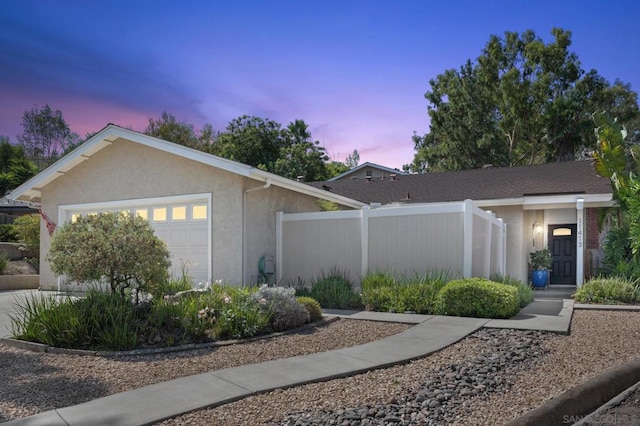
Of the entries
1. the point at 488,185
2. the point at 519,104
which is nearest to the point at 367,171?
the point at 519,104

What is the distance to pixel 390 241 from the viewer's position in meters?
11.7

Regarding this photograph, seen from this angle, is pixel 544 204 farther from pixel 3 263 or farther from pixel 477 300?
pixel 3 263

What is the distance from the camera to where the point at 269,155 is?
131ft

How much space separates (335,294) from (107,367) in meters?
5.64

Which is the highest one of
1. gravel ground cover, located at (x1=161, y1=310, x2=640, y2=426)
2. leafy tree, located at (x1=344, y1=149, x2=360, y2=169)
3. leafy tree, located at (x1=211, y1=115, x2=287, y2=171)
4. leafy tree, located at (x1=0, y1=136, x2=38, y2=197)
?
leafy tree, located at (x1=344, y1=149, x2=360, y2=169)

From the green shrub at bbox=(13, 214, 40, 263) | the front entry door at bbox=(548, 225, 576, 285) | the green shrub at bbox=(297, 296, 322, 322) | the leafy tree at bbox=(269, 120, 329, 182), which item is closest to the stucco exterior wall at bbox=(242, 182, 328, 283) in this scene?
the green shrub at bbox=(297, 296, 322, 322)

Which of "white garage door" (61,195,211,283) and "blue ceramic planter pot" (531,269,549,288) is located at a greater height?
"white garage door" (61,195,211,283)

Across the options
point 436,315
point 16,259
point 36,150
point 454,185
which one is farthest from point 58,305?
point 36,150

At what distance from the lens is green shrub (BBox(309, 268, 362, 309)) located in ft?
34.1

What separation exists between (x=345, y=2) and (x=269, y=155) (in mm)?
27488

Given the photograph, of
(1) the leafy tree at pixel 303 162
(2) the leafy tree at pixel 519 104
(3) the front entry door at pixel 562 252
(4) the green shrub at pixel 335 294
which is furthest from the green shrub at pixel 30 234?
(2) the leafy tree at pixel 519 104

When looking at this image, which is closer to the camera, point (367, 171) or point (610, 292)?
point (610, 292)

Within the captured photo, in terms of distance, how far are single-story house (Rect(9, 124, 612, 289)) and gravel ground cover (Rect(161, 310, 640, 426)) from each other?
6.60 m

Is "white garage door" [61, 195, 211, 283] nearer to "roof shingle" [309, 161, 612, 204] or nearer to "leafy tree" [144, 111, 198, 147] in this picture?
"roof shingle" [309, 161, 612, 204]
